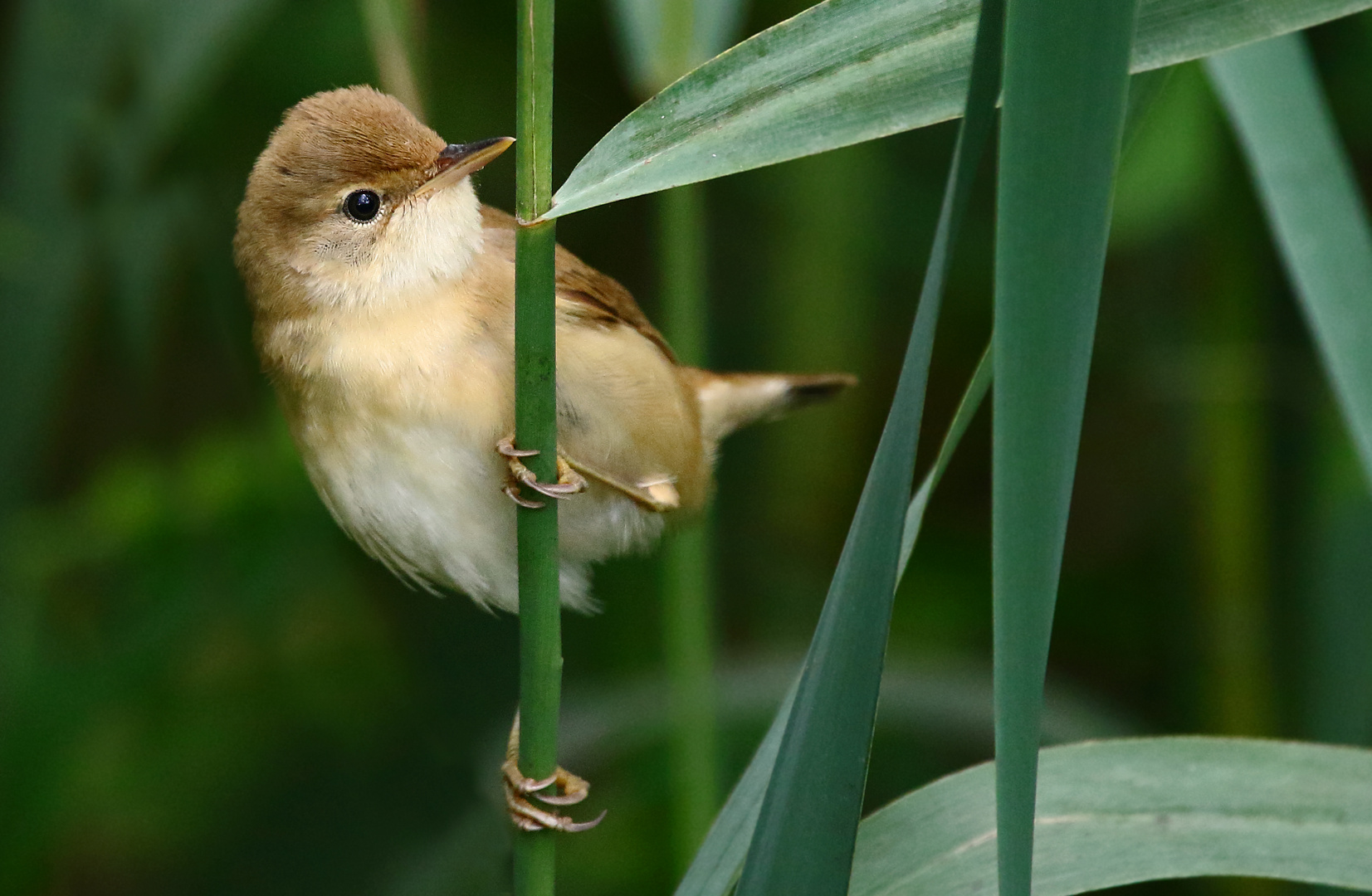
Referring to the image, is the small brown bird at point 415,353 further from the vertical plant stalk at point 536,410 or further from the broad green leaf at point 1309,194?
the broad green leaf at point 1309,194

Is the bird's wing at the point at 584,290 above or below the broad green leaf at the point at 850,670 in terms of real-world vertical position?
above

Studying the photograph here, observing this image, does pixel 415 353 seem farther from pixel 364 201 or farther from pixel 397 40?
pixel 397 40

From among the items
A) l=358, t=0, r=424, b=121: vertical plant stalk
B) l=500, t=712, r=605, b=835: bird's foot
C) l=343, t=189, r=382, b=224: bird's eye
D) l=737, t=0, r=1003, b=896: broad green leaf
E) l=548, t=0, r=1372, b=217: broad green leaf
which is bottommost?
l=500, t=712, r=605, b=835: bird's foot

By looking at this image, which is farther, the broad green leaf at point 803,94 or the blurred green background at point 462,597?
the blurred green background at point 462,597

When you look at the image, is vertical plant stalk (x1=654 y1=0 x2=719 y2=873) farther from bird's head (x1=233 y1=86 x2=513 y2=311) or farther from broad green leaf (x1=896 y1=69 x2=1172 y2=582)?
broad green leaf (x1=896 y1=69 x2=1172 y2=582)

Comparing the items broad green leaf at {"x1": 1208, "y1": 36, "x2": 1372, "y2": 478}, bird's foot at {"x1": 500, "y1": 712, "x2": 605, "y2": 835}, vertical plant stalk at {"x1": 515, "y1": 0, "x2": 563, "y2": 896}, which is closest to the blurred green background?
bird's foot at {"x1": 500, "y1": 712, "x2": 605, "y2": 835}

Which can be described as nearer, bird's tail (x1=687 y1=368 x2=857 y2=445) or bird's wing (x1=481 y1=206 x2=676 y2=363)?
bird's wing (x1=481 y1=206 x2=676 y2=363)

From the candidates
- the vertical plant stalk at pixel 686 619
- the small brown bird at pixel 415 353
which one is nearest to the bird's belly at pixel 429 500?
the small brown bird at pixel 415 353

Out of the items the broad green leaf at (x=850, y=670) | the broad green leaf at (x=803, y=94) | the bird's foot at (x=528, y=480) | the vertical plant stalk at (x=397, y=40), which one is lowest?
the broad green leaf at (x=850, y=670)
